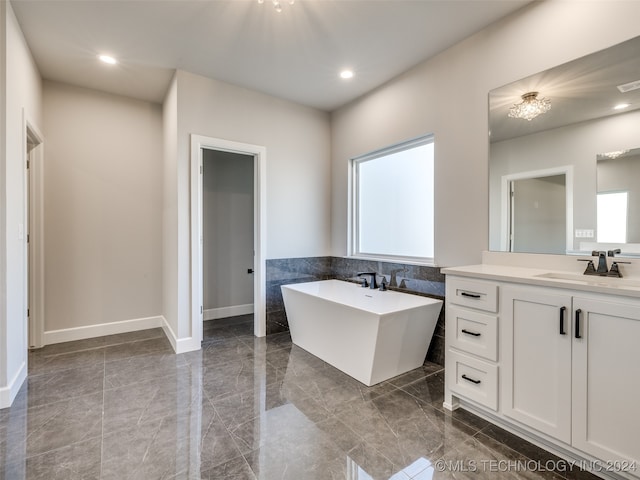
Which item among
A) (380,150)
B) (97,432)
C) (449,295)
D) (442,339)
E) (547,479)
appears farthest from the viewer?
(380,150)

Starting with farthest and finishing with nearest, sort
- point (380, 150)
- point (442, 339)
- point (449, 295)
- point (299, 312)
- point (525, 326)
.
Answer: point (380, 150) < point (299, 312) < point (442, 339) < point (449, 295) < point (525, 326)

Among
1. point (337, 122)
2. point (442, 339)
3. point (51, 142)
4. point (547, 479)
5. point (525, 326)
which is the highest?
point (337, 122)

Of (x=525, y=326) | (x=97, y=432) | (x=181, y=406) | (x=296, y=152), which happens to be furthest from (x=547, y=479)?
(x=296, y=152)

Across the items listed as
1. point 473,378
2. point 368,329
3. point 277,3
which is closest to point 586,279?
point 473,378

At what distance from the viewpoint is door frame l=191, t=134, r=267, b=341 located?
319 centimetres

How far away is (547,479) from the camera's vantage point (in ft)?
4.92

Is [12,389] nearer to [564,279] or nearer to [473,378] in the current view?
[473,378]

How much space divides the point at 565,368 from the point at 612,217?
1007mm

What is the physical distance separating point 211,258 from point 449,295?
3.33 m

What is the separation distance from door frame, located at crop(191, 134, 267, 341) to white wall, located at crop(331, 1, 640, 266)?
1.39 m

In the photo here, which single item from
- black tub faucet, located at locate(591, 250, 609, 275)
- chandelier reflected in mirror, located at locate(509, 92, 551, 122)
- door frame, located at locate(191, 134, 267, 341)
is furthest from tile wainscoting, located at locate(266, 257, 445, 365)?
chandelier reflected in mirror, located at locate(509, 92, 551, 122)

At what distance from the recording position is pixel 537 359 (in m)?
1.68

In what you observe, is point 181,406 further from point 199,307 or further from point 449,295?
point 449,295

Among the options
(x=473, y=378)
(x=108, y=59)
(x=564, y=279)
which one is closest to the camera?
(x=564, y=279)
